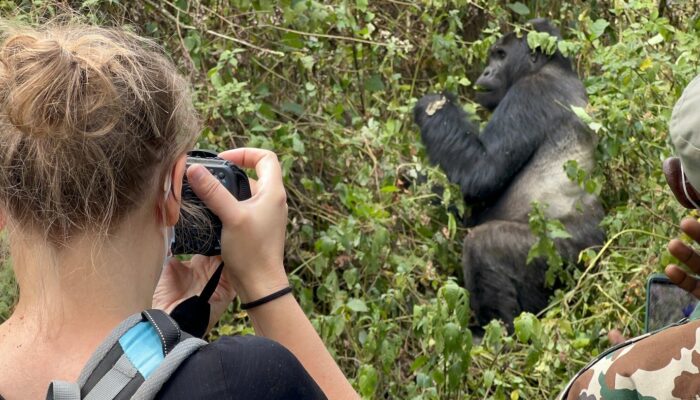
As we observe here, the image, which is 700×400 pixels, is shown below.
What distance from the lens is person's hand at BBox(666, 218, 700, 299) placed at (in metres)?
1.62

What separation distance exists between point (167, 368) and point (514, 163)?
15.3 ft

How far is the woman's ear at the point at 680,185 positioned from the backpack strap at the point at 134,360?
750 mm

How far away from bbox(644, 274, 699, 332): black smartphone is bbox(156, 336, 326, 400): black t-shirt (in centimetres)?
94

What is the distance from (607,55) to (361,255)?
3.93 ft

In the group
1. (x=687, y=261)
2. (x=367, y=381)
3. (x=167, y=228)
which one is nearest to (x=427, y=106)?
(x=367, y=381)

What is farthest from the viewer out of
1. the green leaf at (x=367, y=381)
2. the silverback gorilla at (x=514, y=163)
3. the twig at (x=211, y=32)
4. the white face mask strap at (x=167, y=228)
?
the silverback gorilla at (x=514, y=163)

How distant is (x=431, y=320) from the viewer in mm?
3102

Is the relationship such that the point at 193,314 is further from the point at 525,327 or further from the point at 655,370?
the point at 525,327

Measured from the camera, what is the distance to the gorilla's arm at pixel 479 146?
18.1ft

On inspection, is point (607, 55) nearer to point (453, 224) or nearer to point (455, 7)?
point (453, 224)

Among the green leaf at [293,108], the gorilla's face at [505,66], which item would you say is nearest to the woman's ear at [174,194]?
the green leaf at [293,108]

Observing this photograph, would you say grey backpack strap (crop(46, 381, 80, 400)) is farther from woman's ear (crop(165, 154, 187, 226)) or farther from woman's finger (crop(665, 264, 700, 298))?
woman's finger (crop(665, 264, 700, 298))

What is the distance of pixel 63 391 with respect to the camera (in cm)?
112

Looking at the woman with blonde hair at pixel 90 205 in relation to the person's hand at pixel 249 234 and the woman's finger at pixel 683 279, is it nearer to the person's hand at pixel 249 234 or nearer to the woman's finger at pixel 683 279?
the person's hand at pixel 249 234
